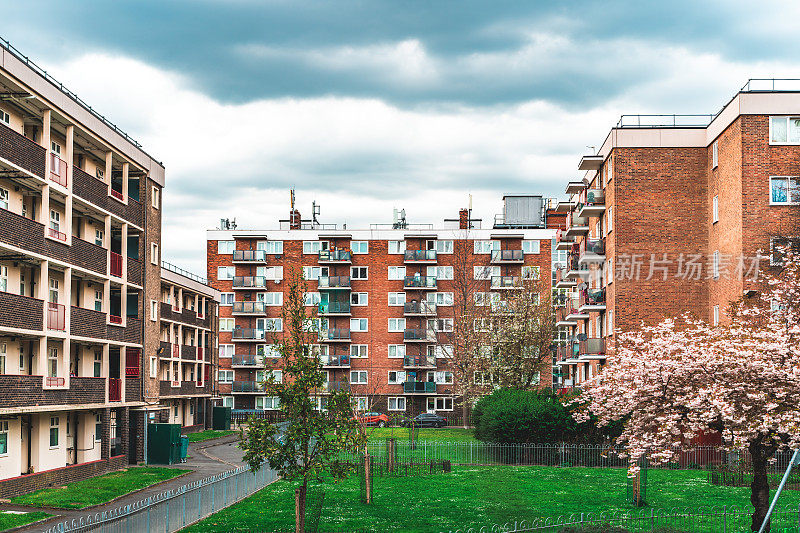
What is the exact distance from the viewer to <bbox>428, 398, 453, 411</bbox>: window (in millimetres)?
83938

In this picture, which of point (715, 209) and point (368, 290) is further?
point (368, 290)

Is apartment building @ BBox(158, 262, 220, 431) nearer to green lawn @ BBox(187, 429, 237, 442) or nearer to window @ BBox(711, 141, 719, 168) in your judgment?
green lawn @ BBox(187, 429, 237, 442)

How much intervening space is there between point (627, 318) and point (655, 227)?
5179 mm

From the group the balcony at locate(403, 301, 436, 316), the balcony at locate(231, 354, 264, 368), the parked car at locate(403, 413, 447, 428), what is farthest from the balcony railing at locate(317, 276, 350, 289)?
the parked car at locate(403, 413, 447, 428)

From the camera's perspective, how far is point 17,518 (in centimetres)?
2508

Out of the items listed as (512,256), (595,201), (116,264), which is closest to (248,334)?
(512,256)

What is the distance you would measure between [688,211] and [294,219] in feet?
171

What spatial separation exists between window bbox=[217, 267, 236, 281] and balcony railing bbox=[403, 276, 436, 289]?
57.6 feet

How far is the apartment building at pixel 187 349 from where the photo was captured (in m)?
61.7

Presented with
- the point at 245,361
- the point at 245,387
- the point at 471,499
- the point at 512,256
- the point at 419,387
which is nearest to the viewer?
the point at 471,499

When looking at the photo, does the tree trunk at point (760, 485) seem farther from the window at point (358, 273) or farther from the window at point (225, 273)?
the window at point (225, 273)

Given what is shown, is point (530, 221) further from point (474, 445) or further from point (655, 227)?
point (474, 445)

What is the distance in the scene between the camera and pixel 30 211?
33.9 metres

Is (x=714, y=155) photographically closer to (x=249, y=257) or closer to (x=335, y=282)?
(x=335, y=282)
